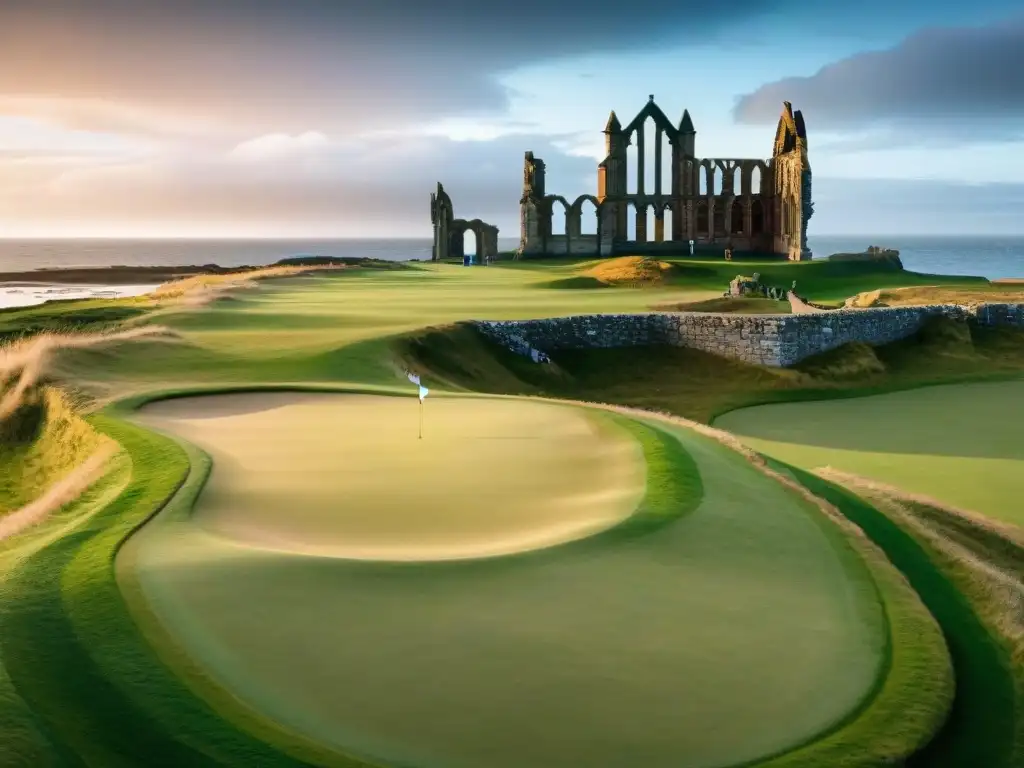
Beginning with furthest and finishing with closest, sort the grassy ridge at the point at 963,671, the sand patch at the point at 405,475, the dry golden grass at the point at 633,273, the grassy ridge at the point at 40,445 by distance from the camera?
the dry golden grass at the point at 633,273 → the grassy ridge at the point at 40,445 → the sand patch at the point at 405,475 → the grassy ridge at the point at 963,671

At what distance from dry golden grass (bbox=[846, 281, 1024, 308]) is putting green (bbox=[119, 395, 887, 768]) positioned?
119 ft

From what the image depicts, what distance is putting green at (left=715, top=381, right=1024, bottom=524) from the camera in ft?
61.7

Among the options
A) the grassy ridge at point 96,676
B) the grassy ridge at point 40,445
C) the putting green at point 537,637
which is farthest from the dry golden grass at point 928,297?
the grassy ridge at point 96,676

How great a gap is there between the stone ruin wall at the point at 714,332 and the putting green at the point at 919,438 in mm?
2979

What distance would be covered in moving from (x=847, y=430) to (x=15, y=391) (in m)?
17.6

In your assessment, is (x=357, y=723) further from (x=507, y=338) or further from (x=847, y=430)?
(x=507, y=338)

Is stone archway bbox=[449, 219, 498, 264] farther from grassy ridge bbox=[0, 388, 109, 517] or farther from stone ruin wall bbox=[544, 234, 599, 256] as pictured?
grassy ridge bbox=[0, 388, 109, 517]

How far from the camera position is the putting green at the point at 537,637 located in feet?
21.7

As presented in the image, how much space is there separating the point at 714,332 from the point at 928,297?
18096mm

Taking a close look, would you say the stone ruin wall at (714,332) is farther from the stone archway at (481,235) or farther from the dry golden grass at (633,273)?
the stone archway at (481,235)

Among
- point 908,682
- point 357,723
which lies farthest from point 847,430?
point 357,723

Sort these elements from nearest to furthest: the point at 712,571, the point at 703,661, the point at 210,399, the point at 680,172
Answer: the point at 703,661
the point at 712,571
the point at 210,399
the point at 680,172

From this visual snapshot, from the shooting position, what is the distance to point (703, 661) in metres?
7.60

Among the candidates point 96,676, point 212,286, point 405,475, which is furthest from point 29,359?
point 212,286
